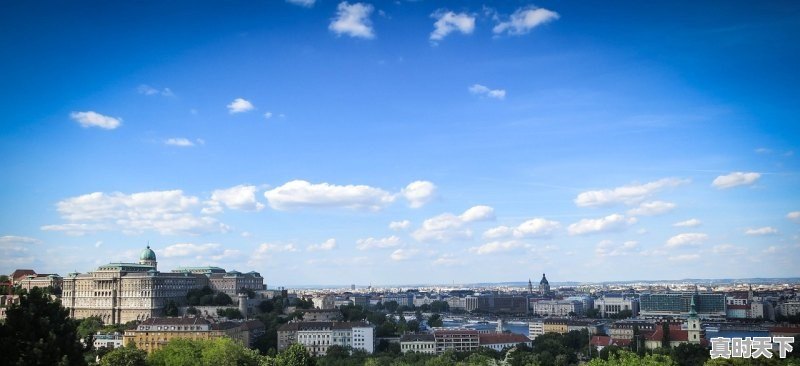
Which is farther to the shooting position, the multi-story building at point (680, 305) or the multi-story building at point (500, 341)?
the multi-story building at point (680, 305)

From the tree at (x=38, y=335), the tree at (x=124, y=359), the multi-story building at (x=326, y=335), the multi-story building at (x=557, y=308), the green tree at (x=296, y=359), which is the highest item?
the tree at (x=38, y=335)

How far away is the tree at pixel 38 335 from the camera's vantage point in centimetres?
1828

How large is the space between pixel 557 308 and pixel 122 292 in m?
82.4

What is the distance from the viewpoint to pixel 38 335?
62.5 feet

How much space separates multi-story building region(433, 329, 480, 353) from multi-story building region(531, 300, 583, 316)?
6312 centimetres

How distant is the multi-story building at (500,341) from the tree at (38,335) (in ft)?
150

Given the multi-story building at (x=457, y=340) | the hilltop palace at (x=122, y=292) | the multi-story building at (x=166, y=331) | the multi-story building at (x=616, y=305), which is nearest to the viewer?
the multi-story building at (x=166, y=331)

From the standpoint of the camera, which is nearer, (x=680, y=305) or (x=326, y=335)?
(x=326, y=335)

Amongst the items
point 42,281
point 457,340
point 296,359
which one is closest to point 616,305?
point 457,340

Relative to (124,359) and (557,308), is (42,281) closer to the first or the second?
(124,359)

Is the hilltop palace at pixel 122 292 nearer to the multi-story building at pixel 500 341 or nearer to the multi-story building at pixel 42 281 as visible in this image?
the multi-story building at pixel 42 281

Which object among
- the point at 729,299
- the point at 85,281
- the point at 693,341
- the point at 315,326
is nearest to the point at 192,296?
the point at 85,281

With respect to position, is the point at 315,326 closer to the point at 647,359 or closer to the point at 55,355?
the point at 647,359

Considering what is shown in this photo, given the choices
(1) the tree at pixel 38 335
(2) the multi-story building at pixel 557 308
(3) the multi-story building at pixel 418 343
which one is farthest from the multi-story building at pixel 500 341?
(2) the multi-story building at pixel 557 308
